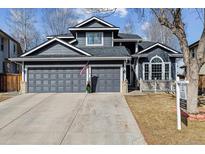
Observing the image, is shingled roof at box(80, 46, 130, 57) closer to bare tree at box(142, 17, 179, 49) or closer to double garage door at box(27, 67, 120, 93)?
double garage door at box(27, 67, 120, 93)

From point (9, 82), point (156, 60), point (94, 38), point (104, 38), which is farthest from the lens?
point (94, 38)

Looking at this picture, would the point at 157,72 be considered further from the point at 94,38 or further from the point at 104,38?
the point at 94,38

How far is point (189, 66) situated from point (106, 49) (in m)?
12.9

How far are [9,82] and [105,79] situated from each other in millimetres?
9136

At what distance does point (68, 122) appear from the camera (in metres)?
12.1

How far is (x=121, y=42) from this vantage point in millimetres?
29594

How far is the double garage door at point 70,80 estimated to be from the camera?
77.4ft

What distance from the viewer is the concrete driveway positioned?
30.5ft

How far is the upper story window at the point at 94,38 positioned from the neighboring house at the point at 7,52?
1076 centimetres

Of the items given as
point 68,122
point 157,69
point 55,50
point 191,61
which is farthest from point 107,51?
point 68,122

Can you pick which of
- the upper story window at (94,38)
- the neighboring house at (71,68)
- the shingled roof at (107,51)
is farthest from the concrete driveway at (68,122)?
the upper story window at (94,38)

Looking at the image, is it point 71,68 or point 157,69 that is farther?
point 157,69
